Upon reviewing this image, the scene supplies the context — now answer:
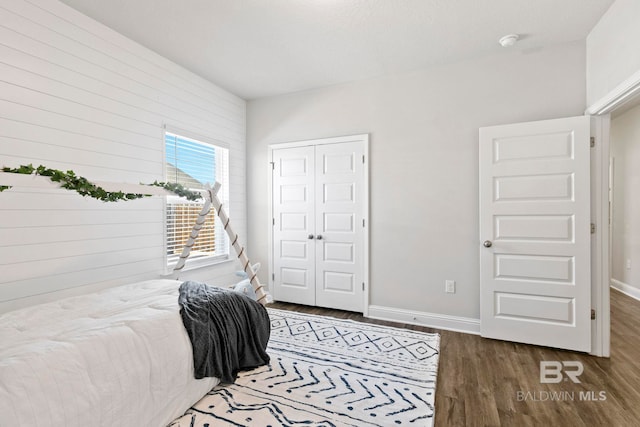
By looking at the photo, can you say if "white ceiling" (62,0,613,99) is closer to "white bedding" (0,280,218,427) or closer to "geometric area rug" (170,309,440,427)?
"white bedding" (0,280,218,427)

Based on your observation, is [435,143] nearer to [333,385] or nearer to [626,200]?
[333,385]

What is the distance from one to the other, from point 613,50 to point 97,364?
12.8 ft

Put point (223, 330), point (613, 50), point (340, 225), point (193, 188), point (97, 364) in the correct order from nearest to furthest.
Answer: point (97, 364), point (223, 330), point (613, 50), point (193, 188), point (340, 225)

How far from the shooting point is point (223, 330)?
2.09 m

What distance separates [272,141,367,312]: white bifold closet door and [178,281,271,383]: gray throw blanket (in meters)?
1.53

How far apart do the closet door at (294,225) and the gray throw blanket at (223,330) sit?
5.16 ft

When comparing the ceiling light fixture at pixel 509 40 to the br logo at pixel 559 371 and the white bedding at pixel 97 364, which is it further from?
the white bedding at pixel 97 364

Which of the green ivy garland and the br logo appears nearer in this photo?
the green ivy garland

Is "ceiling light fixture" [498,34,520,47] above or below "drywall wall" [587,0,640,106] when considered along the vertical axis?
above

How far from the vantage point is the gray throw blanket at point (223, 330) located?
1.94 metres

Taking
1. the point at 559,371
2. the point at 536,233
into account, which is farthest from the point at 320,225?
the point at 559,371

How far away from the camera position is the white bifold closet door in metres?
3.72

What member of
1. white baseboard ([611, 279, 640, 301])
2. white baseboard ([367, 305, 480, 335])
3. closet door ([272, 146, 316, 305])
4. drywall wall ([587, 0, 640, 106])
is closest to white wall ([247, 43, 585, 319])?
white baseboard ([367, 305, 480, 335])

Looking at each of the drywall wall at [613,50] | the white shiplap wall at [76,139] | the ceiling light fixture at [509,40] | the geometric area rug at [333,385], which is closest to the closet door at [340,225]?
the geometric area rug at [333,385]
